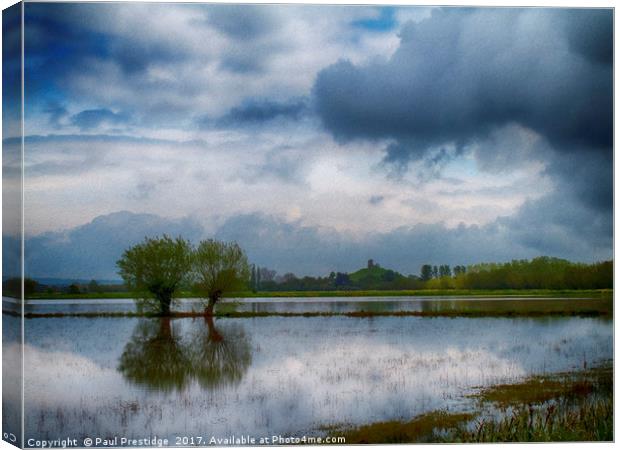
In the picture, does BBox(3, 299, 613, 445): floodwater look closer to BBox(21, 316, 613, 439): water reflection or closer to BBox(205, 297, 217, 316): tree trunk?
BBox(21, 316, 613, 439): water reflection

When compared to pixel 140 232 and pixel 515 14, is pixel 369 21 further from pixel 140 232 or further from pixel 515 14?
pixel 140 232

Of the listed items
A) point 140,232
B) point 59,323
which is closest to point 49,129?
point 140,232

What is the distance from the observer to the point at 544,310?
40.0 ft

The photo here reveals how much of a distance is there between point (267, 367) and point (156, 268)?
74.3 inches

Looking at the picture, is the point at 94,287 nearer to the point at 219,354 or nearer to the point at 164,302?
the point at 164,302

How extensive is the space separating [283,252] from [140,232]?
71.2 inches

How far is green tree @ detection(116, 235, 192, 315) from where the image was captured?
11.8 m

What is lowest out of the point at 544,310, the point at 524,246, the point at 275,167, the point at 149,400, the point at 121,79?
the point at 149,400

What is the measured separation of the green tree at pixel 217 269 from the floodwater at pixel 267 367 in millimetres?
398

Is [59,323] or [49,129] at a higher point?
[49,129]

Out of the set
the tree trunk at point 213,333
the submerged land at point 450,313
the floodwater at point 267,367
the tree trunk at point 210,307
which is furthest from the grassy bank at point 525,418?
the tree trunk at point 210,307

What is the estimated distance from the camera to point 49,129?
11352 millimetres

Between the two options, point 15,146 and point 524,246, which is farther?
point 524,246

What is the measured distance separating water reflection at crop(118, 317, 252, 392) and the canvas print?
3 cm
